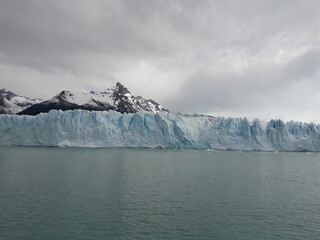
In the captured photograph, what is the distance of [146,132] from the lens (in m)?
66.8

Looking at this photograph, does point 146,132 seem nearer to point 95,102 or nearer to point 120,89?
point 95,102

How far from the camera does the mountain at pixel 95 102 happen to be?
405 feet

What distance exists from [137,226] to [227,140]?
58.2m

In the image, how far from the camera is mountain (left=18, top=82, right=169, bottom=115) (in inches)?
4857

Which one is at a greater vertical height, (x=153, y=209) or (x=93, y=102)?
(x=93, y=102)

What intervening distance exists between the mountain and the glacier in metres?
53.9

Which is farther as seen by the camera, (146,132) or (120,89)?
(120,89)

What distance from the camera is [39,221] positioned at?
39.9ft

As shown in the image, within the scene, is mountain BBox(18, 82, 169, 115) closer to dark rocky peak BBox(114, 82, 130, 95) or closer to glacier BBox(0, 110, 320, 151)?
dark rocky peak BBox(114, 82, 130, 95)

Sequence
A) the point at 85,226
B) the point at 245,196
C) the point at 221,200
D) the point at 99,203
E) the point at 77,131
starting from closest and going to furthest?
the point at 85,226 < the point at 99,203 < the point at 221,200 < the point at 245,196 < the point at 77,131

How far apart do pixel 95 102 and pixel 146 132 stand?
247 feet

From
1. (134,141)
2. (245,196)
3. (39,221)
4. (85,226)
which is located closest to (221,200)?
(245,196)

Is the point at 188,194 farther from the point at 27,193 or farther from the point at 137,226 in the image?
the point at 27,193

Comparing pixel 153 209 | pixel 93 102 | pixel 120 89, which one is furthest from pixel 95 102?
pixel 153 209
